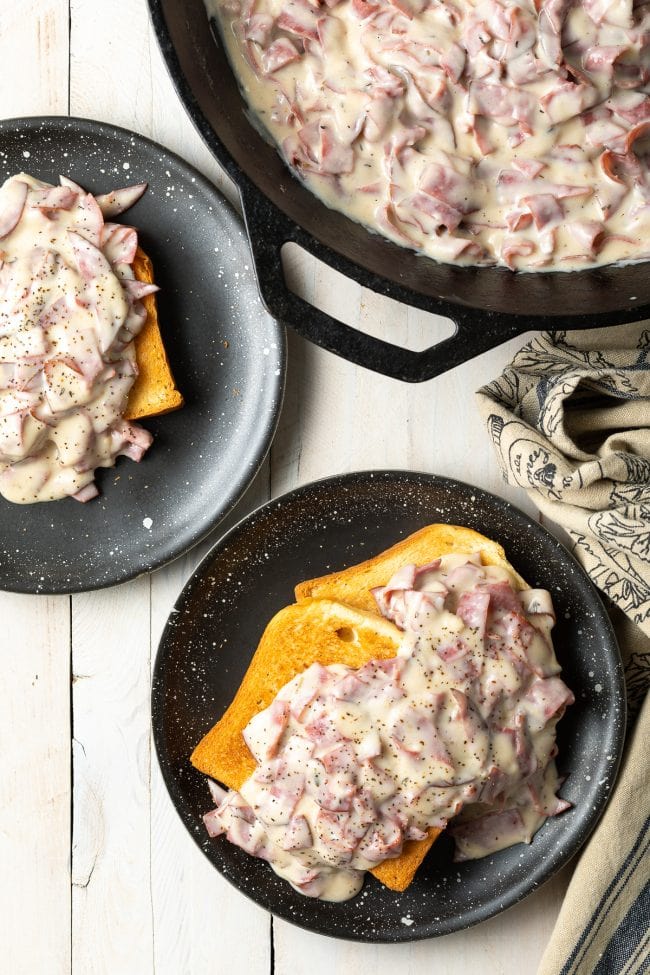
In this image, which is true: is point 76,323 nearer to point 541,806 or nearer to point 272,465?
point 272,465

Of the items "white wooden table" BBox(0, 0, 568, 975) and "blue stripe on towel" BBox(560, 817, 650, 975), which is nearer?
"blue stripe on towel" BBox(560, 817, 650, 975)

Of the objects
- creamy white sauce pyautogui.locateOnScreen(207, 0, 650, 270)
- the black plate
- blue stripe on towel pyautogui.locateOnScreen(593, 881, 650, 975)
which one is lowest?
blue stripe on towel pyautogui.locateOnScreen(593, 881, 650, 975)

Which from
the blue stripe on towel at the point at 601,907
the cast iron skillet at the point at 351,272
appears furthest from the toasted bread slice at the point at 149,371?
the blue stripe on towel at the point at 601,907

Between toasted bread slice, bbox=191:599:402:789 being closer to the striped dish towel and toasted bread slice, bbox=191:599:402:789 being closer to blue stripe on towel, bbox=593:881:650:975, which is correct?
the striped dish towel

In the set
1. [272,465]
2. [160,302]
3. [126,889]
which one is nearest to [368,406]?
Result: [272,465]

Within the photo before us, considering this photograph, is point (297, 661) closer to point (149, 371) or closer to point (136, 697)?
→ point (136, 697)

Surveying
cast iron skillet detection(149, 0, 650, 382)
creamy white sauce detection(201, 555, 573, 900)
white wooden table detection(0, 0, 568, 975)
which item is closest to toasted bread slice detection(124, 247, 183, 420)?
white wooden table detection(0, 0, 568, 975)

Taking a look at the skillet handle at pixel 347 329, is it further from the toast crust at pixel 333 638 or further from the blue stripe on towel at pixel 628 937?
the blue stripe on towel at pixel 628 937
